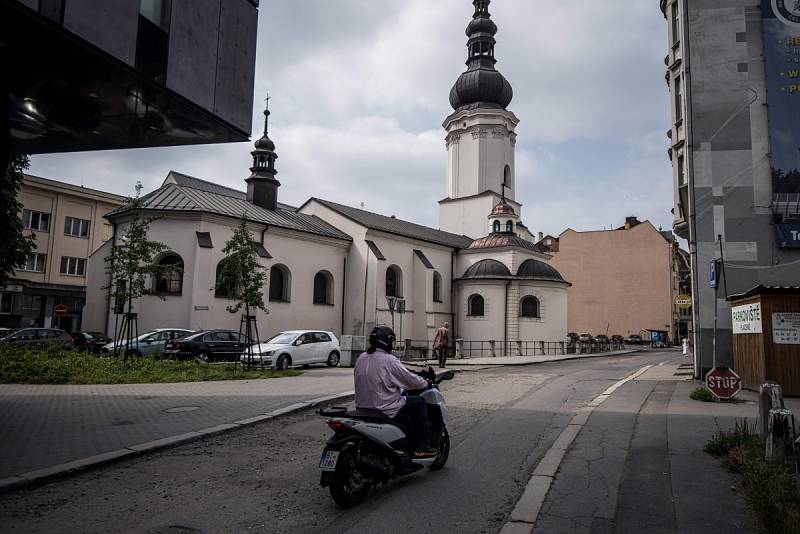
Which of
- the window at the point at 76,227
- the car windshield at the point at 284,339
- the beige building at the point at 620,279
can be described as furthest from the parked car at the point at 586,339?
the window at the point at 76,227

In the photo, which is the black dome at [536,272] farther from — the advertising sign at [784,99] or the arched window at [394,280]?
the advertising sign at [784,99]

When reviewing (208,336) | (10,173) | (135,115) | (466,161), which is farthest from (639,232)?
(135,115)

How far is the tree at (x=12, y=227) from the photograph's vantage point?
22953 mm

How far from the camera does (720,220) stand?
16953 millimetres

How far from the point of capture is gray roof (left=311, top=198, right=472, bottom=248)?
38006 millimetres

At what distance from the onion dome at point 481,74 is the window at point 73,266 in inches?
1312

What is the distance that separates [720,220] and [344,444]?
50.9 ft

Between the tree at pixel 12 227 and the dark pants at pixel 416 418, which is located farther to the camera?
the tree at pixel 12 227

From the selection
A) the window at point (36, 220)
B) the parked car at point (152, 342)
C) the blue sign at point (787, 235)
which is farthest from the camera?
the window at point (36, 220)

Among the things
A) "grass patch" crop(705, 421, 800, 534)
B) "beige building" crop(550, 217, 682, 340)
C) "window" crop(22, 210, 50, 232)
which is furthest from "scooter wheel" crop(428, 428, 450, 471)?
"beige building" crop(550, 217, 682, 340)

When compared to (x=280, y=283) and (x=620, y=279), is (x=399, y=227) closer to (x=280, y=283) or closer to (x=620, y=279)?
(x=280, y=283)

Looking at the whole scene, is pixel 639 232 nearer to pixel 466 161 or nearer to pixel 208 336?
pixel 466 161

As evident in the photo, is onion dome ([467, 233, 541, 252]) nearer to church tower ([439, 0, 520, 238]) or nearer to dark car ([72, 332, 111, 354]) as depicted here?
church tower ([439, 0, 520, 238])

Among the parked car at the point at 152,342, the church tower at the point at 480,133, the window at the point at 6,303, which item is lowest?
the parked car at the point at 152,342
